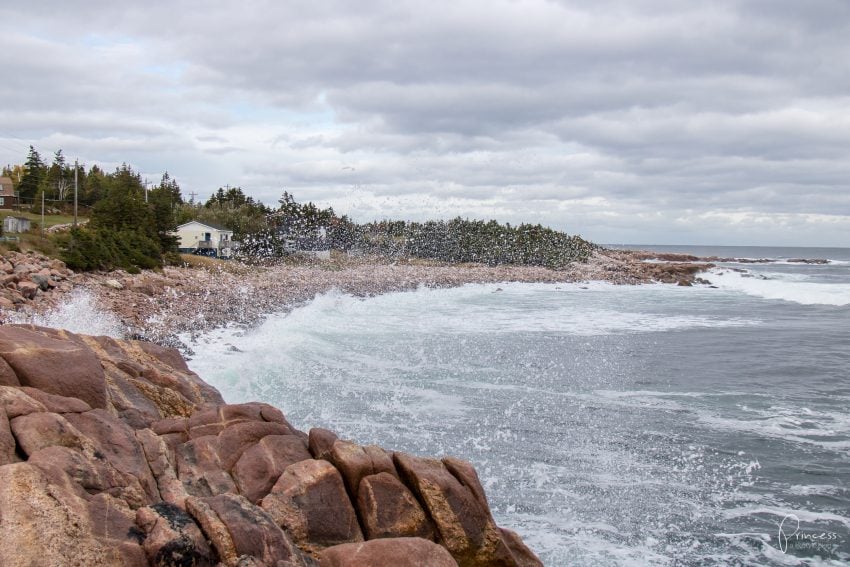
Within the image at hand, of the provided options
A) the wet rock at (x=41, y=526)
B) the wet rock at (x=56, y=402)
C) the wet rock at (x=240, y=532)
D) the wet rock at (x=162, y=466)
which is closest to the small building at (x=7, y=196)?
the wet rock at (x=56, y=402)

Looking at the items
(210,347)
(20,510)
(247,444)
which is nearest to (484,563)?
(247,444)

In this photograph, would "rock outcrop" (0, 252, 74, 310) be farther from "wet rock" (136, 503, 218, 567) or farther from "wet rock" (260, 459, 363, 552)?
"wet rock" (136, 503, 218, 567)

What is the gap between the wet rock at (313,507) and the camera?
269 inches

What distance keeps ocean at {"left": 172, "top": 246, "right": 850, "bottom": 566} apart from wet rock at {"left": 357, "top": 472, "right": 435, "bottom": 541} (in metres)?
1.98

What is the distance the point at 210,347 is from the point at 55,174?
72375mm

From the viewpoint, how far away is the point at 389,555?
572cm

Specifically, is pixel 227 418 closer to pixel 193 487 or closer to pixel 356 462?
pixel 193 487

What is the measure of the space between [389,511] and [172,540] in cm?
252

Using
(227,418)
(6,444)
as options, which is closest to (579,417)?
(227,418)

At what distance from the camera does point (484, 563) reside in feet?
23.8

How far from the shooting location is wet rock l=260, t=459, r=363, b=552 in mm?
6824

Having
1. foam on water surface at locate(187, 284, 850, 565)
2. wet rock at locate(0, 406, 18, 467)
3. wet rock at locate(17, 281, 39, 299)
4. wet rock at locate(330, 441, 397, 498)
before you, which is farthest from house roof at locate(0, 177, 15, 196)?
wet rock at locate(330, 441, 397, 498)

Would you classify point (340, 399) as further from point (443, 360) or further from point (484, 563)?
point (484, 563)

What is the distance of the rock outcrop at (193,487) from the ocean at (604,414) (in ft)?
6.94
